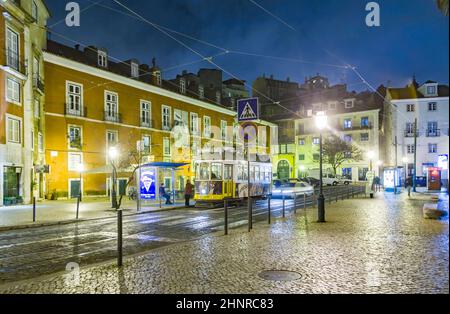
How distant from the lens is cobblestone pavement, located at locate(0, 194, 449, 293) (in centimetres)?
594

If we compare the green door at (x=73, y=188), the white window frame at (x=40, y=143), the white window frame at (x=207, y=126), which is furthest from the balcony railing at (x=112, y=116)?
the white window frame at (x=207, y=126)

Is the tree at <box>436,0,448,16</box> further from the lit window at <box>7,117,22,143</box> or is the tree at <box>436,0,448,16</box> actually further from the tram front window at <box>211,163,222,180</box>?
the lit window at <box>7,117,22,143</box>

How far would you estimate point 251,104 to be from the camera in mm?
11320

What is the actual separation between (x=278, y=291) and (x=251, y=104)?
21.5 feet

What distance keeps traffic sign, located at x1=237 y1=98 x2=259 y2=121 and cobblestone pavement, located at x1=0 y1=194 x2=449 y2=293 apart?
3.33 metres

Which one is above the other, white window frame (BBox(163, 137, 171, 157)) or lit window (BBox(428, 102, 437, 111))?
lit window (BBox(428, 102, 437, 111))

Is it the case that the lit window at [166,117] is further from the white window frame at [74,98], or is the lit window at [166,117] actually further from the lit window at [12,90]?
the lit window at [12,90]

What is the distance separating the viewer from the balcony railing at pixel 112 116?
120ft

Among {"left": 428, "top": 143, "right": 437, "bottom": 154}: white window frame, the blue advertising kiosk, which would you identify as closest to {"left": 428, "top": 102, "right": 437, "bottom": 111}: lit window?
{"left": 428, "top": 143, "right": 437, "bottom": 154}: white window frame

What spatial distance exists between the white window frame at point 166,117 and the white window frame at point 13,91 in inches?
693

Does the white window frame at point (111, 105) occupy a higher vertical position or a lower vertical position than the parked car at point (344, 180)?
higher

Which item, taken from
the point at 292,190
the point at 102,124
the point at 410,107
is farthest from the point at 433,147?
the point at 102,124
